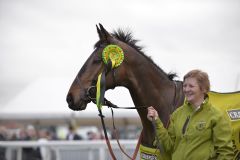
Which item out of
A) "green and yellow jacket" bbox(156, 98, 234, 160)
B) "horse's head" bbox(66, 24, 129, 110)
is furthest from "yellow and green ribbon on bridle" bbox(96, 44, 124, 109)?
"green and yellow jacket" bbox(156, 98, 234, 160)

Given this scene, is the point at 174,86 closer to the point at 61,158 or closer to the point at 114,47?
the point at 114,47

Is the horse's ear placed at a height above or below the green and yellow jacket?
above

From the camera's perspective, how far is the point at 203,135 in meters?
3.79

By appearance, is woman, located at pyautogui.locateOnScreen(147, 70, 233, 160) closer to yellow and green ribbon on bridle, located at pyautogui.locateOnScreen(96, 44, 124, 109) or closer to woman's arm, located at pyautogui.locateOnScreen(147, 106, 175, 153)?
woman's arm, located at pyautogui.locateOnScreen(147, 106, 175, 153)

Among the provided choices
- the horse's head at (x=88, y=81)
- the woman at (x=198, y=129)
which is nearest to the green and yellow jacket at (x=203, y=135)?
the woman at (x=198, y=129)

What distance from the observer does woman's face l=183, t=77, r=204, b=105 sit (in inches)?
152

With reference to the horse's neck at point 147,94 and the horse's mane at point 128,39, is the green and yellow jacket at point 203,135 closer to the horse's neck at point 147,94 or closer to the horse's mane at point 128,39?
the horse's neck at point 147,94

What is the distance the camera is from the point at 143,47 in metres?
5.50

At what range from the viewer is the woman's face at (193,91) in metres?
3.85

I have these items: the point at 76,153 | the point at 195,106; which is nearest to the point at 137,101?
the point at 195,106

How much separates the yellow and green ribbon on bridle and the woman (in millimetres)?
1077

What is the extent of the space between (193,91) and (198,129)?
0.94 ft

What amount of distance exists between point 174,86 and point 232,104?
2.04 ft

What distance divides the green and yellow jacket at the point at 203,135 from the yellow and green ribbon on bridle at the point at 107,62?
4.06 ft
